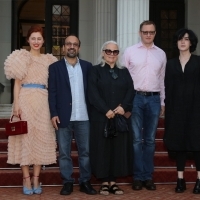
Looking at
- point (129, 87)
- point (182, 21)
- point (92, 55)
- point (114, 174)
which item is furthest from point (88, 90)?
point (182, 21)

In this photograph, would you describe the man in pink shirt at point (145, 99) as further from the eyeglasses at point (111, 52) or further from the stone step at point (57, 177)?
the stone step at point (57, 177)

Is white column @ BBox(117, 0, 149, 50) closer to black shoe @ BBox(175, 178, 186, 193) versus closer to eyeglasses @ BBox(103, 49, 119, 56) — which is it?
eyeglasses @ BBox(103, 49, 119, 56)

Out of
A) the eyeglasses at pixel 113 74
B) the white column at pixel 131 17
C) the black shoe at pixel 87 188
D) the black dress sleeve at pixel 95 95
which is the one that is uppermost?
the white column at pixel 131 17

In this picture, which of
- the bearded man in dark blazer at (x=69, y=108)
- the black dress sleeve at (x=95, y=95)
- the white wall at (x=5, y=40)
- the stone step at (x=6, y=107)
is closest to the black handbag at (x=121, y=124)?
the black dress sleeve at (x=95, y=95)

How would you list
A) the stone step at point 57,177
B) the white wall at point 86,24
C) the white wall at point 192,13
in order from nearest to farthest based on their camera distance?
1. the stone step at point 57,177
2. the white wall at point 86,24
3. the white wall at point 192,13

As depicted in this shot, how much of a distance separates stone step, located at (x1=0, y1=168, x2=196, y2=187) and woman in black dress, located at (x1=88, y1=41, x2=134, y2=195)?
0.70 metres

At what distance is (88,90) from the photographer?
6.66m

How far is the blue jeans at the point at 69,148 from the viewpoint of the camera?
262 inches

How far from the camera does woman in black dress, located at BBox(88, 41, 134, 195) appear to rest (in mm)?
6633

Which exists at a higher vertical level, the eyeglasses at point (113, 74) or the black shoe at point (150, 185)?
the eyeglasses at point (113, 74)

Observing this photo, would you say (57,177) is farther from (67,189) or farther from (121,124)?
(121,124)

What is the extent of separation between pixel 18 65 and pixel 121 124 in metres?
1.57

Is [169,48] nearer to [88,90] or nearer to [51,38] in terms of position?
[51,38]

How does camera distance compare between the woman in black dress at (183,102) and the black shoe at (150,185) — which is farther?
the black shoe at (150,185)
